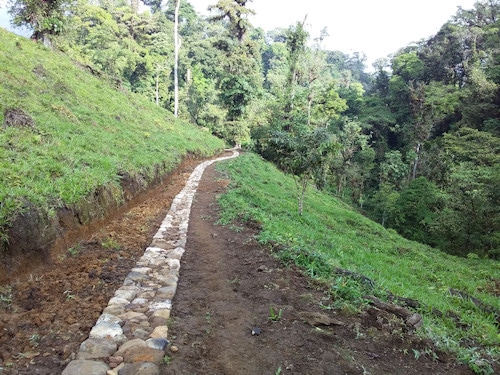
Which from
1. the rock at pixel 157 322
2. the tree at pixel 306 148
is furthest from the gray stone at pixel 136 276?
the tree at pixel 306 148

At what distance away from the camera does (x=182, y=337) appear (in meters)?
3.36

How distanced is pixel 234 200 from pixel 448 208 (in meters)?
14.7


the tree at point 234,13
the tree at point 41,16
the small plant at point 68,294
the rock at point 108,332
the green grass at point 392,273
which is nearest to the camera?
the rock at point 108,332

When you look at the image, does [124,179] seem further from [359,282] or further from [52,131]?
[359,282]

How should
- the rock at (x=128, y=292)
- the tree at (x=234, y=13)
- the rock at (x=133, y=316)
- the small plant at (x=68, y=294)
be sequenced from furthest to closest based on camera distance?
the tree at (x=234, y=13)
the rock at (x=128, y=292)
the small plant at (x=68, y=294)
the rock at (x=133, y=316)

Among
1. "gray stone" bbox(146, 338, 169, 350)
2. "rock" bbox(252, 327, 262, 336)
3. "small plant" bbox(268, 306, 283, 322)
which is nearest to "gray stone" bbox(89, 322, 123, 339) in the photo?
"gray stone" bbox(146, 338, 169, 350)

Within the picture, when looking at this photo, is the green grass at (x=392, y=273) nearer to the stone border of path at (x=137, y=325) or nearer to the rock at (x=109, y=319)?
the stone border of path at (x=137, y=325)

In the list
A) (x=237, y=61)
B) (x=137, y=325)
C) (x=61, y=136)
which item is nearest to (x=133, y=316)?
(x=137, y=325)

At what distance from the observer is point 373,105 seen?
49.1 m

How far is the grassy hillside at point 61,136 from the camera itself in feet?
17.2

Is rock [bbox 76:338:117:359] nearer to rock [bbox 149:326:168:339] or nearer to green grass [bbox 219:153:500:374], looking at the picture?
rock [bbox 149:326:168:339]

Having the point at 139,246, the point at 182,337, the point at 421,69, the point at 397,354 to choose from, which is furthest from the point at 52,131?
the point at 421,69

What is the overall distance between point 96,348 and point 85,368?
287 mm

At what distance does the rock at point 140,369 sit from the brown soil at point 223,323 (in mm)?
98
